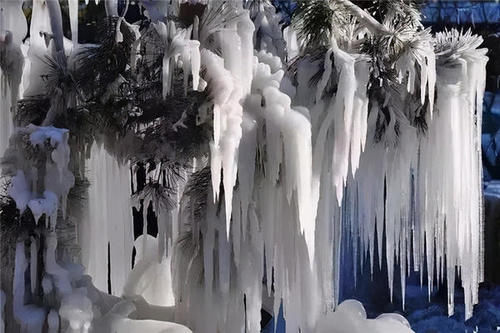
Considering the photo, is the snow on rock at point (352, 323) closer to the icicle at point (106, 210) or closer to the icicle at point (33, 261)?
the icicle at point (106, 210)

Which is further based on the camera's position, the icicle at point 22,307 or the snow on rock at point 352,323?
the snow on rock at point 352,323

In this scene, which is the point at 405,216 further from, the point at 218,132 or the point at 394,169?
the point at 218,132

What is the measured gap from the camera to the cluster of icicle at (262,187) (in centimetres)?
218

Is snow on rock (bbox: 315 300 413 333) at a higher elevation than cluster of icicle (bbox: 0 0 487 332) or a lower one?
lower

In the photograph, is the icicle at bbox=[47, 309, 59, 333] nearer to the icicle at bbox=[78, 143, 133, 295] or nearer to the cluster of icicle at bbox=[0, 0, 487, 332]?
the cluster of icicle at bbox=[0, 0, 487, 332]

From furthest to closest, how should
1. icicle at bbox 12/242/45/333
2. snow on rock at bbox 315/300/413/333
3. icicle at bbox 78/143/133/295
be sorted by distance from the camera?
icicle at bbox 78/143/133/295 < snow on rock at bbox 315/300/413/333 < icicle at bbox 12/242/45/333

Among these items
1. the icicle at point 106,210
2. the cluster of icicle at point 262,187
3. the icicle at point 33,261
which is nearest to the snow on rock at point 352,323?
the cluster of icicle at point 262,187

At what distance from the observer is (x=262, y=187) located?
2318mm

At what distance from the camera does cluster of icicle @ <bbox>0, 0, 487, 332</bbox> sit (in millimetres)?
2176

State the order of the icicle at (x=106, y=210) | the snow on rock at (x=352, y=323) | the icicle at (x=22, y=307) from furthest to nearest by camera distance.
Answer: the icicle at (x=106, y=210), the snow on rock at (x=352, y=323), the icicle at (x=22, y=307)

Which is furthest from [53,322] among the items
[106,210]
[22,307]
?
[106,210]

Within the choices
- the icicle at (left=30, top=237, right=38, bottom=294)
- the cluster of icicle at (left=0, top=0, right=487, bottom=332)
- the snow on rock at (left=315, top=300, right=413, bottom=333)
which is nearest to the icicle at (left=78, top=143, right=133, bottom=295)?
the cluster of icicle at (left=0, top=0, right=487, bottom=332)

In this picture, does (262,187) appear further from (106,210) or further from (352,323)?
(106,210)

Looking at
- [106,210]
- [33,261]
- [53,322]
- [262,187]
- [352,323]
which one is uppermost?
[262,187]
